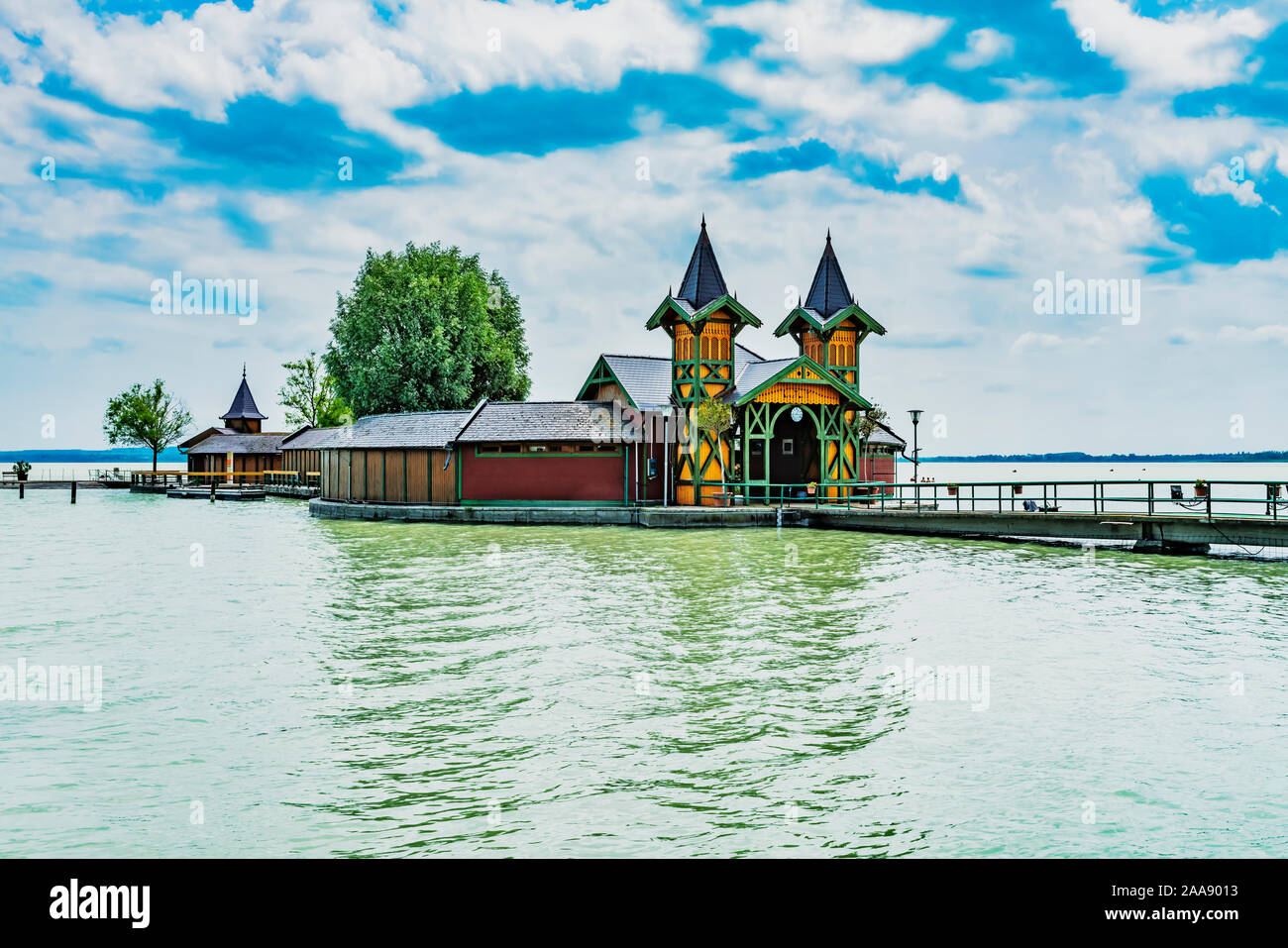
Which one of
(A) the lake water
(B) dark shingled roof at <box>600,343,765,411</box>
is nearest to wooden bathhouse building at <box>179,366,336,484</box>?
(B) dark shingled roof at <box>600,343,765,411</box>

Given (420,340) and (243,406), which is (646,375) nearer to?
(420,340)

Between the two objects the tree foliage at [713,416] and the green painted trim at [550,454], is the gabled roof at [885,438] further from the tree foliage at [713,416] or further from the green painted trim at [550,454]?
the green painted trim at [550,454]

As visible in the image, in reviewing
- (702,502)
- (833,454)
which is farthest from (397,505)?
(833,454)

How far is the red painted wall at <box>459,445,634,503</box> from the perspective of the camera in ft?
115

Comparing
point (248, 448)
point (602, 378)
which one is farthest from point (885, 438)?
point (248, 448)

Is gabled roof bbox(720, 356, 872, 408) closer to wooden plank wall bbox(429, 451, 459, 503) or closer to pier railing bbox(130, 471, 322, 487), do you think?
wooden plank wall bbox(429, 451, 459, 503)

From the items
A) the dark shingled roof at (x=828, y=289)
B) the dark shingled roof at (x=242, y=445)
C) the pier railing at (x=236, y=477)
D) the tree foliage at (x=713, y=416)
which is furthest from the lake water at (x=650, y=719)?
the dark shingled roof at (x=242, y=445)

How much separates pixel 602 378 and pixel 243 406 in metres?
50.7

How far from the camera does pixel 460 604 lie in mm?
15258

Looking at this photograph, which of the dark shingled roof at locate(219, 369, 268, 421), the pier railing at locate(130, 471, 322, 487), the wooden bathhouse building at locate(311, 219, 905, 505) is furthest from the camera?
the dark shingled roof at locate(219, 369, 268, 421)

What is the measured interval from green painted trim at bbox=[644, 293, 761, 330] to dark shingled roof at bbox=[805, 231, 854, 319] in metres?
4.32
